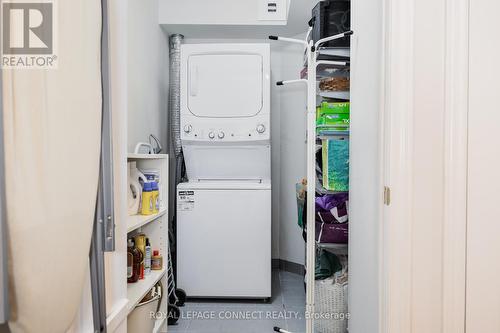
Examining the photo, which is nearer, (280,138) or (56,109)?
(56,109)

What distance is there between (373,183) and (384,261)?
34cm

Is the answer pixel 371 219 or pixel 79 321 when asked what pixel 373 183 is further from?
pixel 79 321

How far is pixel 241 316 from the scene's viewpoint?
2.21m

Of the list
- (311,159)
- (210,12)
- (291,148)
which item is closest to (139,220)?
(311,159)

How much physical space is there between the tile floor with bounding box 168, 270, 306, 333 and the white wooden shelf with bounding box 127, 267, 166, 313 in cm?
53

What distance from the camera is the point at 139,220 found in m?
1.59

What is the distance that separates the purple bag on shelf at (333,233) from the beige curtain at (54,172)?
4.41ft

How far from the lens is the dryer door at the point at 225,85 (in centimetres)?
245

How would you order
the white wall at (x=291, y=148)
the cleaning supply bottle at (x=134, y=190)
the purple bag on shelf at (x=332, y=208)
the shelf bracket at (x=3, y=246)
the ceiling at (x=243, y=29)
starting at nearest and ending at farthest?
the shelf bracket at (x=3, y=246)
the cleaning supply bottle at (x=134, y=190)
the purple bag on shelf at (x=332, y=208)
the ceiling at (x=243, y=29)
the white wall at (x=291, y=148)

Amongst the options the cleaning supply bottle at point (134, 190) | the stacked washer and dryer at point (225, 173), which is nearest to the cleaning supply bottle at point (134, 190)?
the cleaning supply bottle at point (134, 190)

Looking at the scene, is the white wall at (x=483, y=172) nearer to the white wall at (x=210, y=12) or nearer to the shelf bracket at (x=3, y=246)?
the shelf bracket at (x=3, y=246)

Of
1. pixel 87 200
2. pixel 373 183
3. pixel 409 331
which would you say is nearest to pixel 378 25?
pixel 373 183

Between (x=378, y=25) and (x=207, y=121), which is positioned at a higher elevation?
(x=378, y=25)

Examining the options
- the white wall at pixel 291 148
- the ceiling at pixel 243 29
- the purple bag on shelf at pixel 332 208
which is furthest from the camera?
the white wall at pixel 291 148
